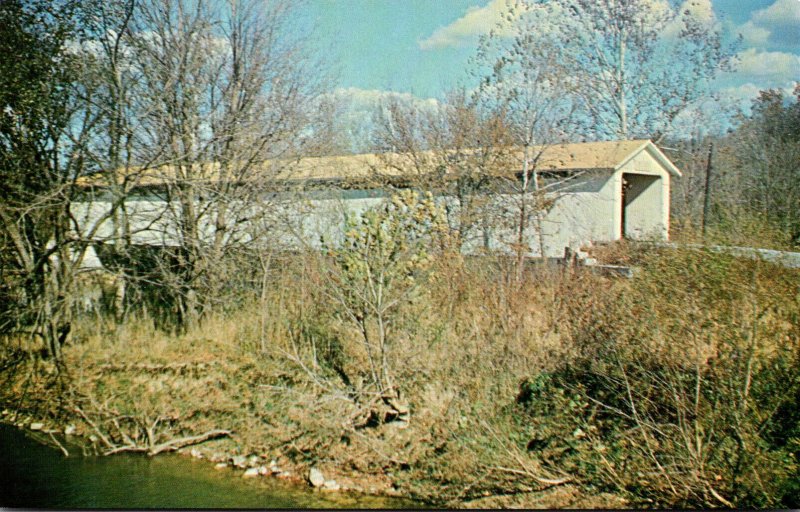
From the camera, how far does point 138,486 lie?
Answer: 22.4 feet

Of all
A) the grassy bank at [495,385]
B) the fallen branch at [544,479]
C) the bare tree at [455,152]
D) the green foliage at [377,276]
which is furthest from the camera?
the bare tree at [455,152]

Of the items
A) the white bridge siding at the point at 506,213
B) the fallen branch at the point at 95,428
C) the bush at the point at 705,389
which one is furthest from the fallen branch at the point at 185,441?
the bush at the point at 705,389

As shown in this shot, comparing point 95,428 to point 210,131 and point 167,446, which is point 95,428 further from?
point 210,131

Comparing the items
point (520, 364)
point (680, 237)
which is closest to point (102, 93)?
point (520, 364)

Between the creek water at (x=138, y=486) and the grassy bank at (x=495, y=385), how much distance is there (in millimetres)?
284

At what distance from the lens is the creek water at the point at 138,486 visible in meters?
6.47

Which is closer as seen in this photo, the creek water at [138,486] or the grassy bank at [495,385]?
the grassy bank at [495,385]

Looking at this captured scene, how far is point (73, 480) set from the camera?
7.00m

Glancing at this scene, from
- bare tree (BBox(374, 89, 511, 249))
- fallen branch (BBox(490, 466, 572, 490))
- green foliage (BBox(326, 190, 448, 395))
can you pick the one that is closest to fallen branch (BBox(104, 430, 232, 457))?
green foliage (BBox(326, 190, 448, 395))

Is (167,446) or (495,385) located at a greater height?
(495,385)

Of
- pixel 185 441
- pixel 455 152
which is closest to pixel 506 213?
pixel 455 152

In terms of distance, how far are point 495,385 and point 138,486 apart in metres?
3.58

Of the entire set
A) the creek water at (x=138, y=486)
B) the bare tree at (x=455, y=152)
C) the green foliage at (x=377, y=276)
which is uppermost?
the bare tree at (x=455, y=152)

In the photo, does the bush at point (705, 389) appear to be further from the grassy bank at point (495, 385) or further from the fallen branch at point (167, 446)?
the fallen branch at point (167, 446)
